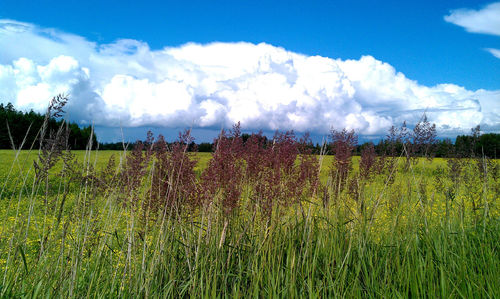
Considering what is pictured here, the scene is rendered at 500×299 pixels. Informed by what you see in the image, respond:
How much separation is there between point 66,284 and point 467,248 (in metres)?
3.65

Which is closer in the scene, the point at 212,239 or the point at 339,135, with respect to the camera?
the point at 212,239

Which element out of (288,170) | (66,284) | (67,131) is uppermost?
(67,131)

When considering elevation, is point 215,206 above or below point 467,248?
above

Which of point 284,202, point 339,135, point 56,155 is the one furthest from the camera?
point 339,135

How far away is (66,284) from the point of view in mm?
2566

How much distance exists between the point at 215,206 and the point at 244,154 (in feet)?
3.40

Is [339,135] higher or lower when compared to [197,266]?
higher

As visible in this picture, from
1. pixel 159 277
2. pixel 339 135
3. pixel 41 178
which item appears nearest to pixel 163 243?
pixel 159 277

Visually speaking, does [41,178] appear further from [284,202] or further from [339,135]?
[339,135]

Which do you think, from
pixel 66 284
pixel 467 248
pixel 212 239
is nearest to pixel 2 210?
pixel 66 284

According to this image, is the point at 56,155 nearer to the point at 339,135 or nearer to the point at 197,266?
the point at 197,266

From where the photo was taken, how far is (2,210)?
869cm

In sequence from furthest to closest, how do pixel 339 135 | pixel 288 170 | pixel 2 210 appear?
pixel 2 210, pixel 339 135, pixel 288 170

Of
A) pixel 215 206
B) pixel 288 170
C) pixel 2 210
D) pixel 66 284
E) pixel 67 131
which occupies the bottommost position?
pixel 2 210
